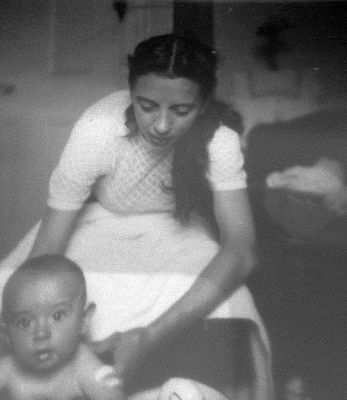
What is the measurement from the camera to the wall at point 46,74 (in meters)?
0.71

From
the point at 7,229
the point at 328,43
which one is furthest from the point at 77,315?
the point at 328,43

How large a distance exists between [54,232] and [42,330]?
5.8 inches

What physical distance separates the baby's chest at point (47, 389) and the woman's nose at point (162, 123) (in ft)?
1.06

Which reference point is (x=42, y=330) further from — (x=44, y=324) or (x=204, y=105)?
(x=204, y=105)

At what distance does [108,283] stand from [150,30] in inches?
13.1

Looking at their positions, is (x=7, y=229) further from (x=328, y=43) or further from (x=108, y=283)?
(x=328, y=43)

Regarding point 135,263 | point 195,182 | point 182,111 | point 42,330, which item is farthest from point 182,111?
point 42,330

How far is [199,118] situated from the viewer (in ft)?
2.28

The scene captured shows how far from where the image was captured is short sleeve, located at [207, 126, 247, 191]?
2.33 feet

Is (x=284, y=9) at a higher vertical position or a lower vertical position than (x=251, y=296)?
higher

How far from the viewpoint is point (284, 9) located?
2.37 ft

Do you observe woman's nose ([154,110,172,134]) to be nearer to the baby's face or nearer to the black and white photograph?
the black and white photograph

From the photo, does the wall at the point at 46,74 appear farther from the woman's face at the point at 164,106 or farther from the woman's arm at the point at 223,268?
the woman's arm at the point at 223,268

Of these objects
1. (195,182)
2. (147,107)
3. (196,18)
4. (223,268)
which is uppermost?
(196,18)
